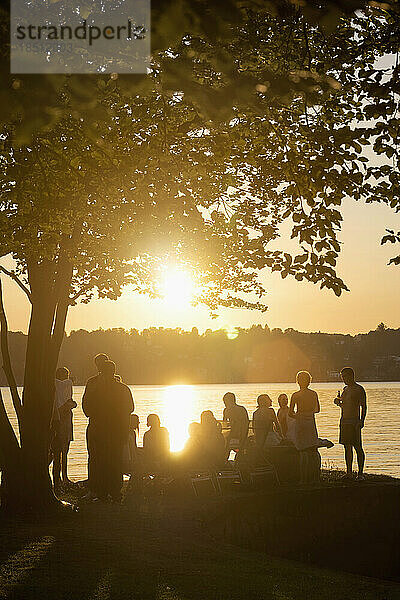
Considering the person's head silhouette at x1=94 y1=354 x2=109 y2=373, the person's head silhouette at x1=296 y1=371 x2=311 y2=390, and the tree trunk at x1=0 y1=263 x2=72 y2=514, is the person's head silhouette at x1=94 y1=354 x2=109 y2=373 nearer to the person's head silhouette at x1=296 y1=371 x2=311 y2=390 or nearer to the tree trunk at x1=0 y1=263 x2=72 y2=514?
the tree trunk at x1=0 y1=263 x2=72 y2=514

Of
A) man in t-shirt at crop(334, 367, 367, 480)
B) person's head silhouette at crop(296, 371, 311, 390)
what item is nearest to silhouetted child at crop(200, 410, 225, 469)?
person's head silhouette at crop(296, 371, 311, 390)

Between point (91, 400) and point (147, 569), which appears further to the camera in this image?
point (91, 400)

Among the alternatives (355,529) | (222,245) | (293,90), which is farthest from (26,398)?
(293,90)

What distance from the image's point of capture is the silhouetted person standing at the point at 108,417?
11812mm

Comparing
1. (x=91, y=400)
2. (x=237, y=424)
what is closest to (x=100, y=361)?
(x=91, y=400)

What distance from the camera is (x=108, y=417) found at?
38.9ft

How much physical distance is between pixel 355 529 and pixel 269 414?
304 centimetres

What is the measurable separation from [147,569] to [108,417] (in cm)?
332

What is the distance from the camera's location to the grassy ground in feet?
25.9

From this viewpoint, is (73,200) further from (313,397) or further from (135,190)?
(313,397)

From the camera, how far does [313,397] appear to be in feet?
52.9

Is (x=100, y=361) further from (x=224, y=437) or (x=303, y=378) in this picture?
(x=303, y=378)

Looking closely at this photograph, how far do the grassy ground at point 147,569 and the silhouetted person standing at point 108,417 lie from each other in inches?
36.0

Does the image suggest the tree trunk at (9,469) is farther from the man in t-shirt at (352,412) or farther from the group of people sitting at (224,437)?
the man in t-shirt at (352,412)
